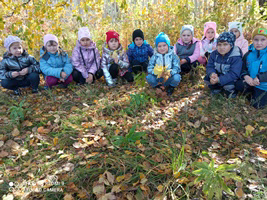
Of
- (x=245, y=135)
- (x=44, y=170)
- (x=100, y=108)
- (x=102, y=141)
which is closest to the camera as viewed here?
(x=44, y=170)

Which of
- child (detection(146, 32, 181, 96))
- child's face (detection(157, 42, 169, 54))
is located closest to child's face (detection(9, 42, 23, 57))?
child (detection(146, 32, 181, 96))

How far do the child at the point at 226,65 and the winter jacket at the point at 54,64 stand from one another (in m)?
2.90

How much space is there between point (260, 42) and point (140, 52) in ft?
7.66

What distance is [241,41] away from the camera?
401 cm

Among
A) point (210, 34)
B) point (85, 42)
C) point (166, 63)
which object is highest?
point (85, 42)

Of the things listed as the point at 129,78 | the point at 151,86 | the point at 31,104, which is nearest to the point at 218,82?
the point at 151,86

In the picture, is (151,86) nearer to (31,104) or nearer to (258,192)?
(31,104)

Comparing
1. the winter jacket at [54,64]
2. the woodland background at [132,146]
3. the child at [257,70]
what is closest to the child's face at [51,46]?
the winter jacket at [54,64]

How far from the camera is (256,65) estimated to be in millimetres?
3096

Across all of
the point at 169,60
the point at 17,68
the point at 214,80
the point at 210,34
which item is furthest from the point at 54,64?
the point at 210,34

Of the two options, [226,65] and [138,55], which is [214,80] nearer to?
[226,65]

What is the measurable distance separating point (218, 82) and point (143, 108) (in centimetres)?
145

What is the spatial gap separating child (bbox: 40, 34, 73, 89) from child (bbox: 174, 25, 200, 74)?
2.50 m

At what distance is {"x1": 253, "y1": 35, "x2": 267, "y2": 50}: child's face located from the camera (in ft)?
9.75
